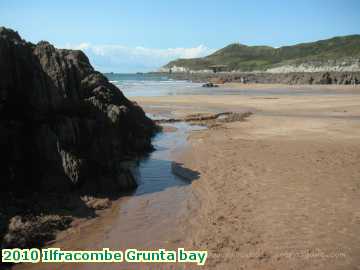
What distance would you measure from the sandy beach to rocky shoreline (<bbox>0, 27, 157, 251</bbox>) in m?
3.10

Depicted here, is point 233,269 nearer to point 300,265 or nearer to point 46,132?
point 300,265

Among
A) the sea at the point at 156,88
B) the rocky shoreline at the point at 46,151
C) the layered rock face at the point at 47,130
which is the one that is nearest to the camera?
the rocky shoreline at the point at 46,151

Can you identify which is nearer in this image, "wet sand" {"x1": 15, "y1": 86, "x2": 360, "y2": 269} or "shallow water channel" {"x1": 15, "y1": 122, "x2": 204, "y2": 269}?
"wet sand" {"x1": 15, "y1": 86, "x2": 360, "y2": 269}

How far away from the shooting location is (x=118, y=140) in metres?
17.7

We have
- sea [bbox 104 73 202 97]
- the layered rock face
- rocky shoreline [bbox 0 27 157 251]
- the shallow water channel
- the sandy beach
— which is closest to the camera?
the sandy beach

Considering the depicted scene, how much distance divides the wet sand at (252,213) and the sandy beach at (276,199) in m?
0.02

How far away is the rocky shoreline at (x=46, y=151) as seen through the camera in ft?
31.4

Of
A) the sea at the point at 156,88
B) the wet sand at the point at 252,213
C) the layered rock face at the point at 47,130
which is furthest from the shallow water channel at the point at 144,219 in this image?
the sea at the point at 156,88

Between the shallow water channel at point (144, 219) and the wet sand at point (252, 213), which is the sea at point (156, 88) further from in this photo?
the shallow water channel at point (144, 219)

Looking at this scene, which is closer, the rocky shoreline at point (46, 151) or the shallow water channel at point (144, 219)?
the shallow water channel at point (144, 219)

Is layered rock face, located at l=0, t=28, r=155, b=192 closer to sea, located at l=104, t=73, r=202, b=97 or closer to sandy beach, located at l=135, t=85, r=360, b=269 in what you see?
sandy beach, located at l=135, t=85, r=360, b=269

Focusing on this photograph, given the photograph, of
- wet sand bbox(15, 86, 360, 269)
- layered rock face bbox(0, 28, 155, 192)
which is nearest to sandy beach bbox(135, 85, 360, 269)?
wet sand bbox(15, 86, 360, 269)

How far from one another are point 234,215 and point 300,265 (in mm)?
2788

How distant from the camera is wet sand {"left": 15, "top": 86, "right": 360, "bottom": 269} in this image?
26.9 ft
